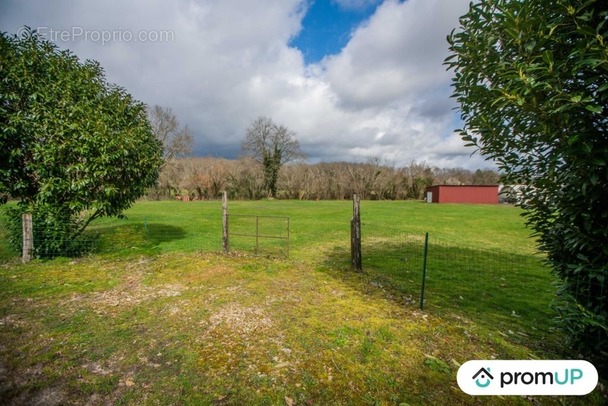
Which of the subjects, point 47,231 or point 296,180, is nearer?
point 47,231

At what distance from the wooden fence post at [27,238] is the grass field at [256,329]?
1.31 ft

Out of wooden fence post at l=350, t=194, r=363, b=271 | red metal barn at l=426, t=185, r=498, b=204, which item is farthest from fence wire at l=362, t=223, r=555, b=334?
red metal barn at l=426, t=185, r=498, b=204

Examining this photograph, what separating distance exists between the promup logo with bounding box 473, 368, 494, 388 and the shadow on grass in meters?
1.16

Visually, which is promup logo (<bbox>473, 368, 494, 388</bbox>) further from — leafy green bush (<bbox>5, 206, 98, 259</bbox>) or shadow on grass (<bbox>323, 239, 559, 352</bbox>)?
leafy green bush (<bbox>5, 206, 98, 259</bbox>)

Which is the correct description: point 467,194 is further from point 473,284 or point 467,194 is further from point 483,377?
point 483,377

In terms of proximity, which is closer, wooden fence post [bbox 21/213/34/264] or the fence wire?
the fence wire

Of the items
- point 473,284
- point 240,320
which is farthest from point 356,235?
point 240,320

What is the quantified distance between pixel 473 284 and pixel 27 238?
1160cm

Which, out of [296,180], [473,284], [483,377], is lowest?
[473,284]

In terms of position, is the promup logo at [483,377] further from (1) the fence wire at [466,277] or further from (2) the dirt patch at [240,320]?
(2) the dirt patch at [240,320]

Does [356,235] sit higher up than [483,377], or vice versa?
[356,235]

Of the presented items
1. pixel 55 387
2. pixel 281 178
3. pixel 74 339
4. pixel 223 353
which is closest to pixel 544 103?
pixel 223 353

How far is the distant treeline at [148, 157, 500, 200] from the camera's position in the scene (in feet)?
149

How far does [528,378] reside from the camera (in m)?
3.00
